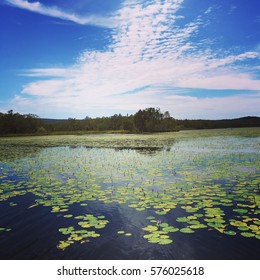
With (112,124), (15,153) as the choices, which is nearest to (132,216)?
Result: (15,153)

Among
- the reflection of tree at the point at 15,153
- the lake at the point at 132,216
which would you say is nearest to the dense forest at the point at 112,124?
the reflection of tree at the point at 15,153

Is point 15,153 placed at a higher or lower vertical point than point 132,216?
higher

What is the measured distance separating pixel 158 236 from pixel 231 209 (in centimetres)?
301

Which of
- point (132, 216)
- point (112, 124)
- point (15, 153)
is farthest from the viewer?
point (112, 124)

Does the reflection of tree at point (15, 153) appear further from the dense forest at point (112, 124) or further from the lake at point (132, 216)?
the dense forest at point (112, 124)

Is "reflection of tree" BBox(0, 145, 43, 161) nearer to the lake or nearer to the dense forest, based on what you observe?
the lake

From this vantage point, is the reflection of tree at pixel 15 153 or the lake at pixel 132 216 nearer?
the lake at pixel 132 216

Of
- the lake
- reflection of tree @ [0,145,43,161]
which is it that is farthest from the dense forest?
the lake

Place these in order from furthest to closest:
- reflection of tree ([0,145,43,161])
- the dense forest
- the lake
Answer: the dense forest
reflection of tree ([0,145,43,161])
the lake

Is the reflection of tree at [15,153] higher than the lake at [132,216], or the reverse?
the reflection of tree at [15,153]

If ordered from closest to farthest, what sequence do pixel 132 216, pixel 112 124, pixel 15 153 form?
pixel 132 216
pixel 15 153
pixel 112 124

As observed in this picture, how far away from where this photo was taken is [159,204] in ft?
29.5

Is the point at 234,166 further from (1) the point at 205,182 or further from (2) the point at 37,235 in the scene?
(2) the point at 37,235

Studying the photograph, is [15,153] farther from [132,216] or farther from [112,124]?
[112,124]
